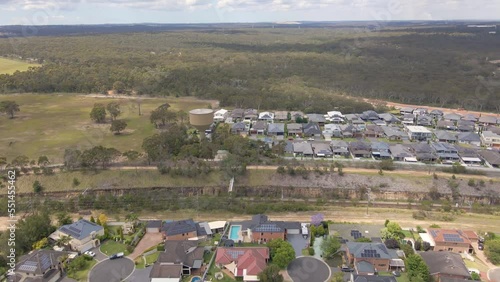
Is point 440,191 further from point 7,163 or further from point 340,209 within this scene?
point 7,163

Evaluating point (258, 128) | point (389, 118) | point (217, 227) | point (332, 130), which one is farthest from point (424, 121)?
point (217, 227)

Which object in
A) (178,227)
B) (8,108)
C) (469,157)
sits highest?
(8,108)

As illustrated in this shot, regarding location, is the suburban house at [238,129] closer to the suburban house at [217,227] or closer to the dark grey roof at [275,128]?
the dark grey roof at [275,128]

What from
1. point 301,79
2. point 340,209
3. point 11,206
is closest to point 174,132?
point 11,206

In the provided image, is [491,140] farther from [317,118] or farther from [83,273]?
[83,273]

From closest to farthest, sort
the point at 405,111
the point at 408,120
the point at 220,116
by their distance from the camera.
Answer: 1. the point at 408,120
2. the point at 220,116
3. the point at 405,111

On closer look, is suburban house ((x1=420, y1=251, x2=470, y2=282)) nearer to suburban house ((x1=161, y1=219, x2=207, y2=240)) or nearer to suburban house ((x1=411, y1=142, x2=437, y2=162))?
suburban house ((x1=161, y1=219, x2=207, y2=240))

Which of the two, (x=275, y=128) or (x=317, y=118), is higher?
(x=317, y=118)
